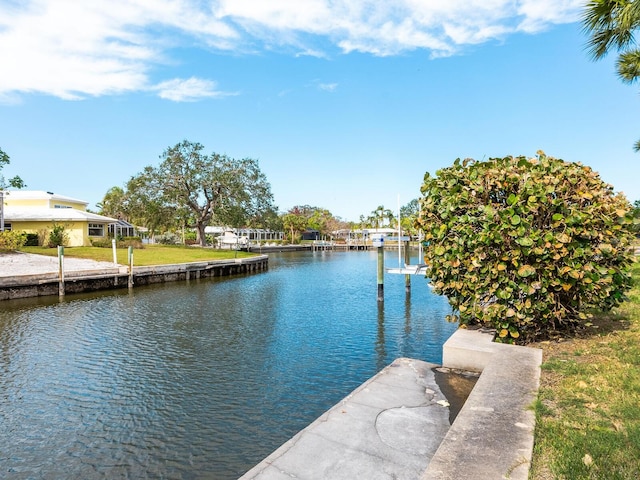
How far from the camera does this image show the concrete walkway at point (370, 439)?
13.7ft

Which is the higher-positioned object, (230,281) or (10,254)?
(10,254)

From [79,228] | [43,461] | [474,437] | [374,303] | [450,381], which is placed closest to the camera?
[474,437]

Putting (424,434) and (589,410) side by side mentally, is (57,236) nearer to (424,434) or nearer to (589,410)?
(424,434)

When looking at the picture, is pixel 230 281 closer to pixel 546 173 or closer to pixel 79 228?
pixel 79 228

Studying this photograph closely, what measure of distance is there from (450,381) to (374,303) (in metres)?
11.5

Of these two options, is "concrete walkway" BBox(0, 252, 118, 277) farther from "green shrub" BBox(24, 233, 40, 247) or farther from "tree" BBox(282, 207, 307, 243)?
"tree" BBox(282, 207, 307, 243)

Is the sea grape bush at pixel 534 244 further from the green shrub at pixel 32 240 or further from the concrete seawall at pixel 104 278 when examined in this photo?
the green shrub at pixel 32 240

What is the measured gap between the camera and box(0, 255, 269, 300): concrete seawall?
18578mm

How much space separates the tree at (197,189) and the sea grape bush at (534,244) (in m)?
37.8

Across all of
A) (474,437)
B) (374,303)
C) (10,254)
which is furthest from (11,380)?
(10,254)

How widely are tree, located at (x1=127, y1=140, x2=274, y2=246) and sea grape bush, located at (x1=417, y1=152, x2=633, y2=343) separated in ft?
124

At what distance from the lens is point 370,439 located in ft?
15.6

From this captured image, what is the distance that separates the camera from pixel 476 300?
25.1 ft

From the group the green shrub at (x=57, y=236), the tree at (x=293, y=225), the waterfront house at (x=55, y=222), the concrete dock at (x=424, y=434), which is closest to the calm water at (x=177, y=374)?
the concrete dock at (x=424, y=434)
